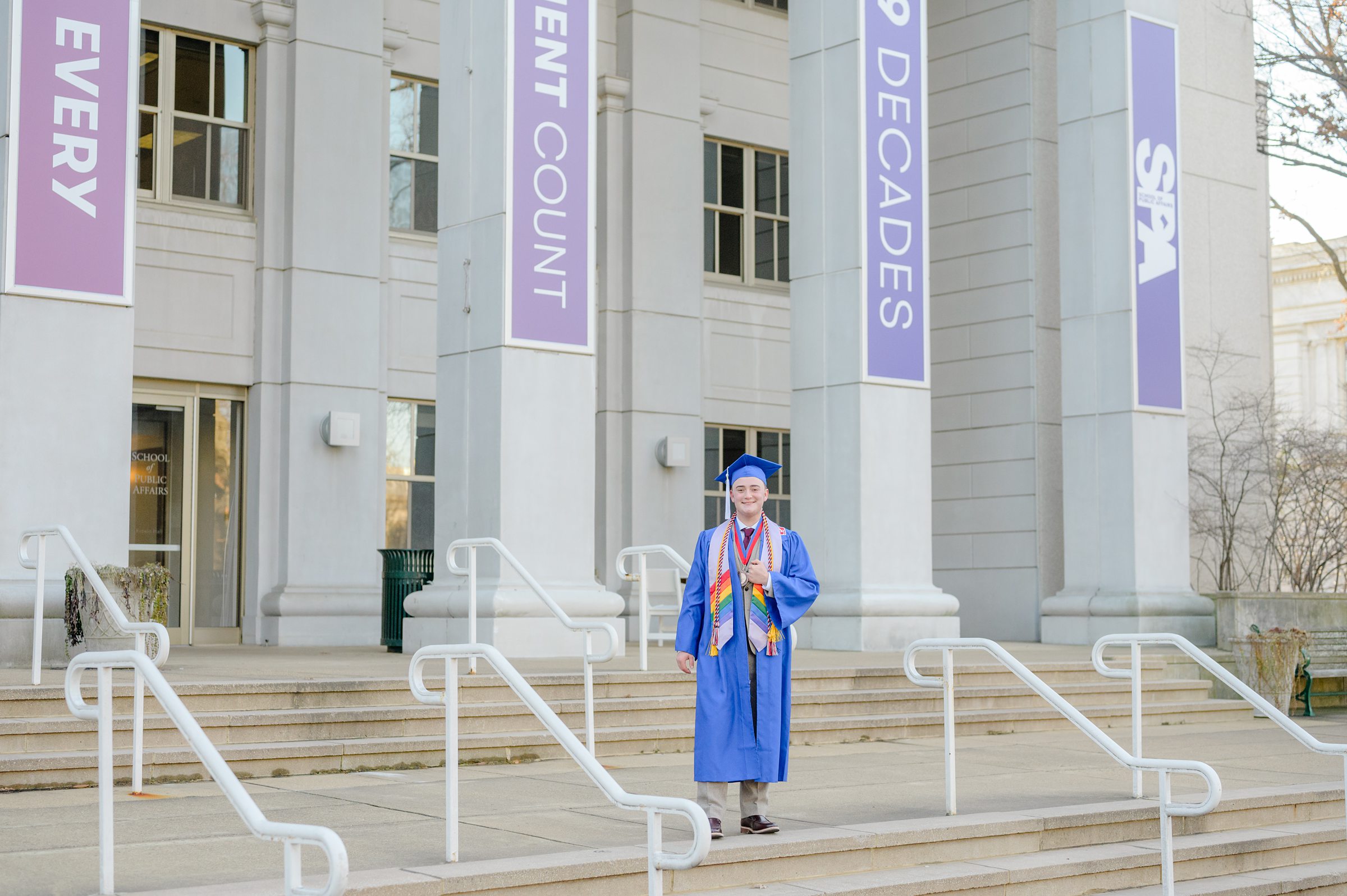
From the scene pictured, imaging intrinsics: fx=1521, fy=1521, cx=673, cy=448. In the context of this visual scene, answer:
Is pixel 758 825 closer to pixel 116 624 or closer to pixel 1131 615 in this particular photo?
pixel 116 624

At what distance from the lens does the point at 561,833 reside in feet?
23.2

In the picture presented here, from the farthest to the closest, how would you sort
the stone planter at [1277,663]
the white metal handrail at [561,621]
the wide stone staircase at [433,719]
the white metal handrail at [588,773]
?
1. the stone planter at [1277,663]
2. the white metal handrail at [561,621]
3. the wide stone staircase at [433,719]
4. the white metal handrail at [588,773]

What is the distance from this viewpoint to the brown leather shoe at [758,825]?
713 centimetres

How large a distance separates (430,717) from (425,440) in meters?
8.93

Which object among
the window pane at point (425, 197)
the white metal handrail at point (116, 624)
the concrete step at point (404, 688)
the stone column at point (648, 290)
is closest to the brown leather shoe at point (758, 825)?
the white metal handrail at point (116, 624)

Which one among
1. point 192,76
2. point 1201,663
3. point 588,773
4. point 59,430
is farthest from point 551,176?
point 588,773

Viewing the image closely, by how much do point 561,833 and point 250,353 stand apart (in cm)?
1113

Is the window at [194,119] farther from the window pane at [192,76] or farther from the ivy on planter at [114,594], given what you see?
the ivy on planter at [114,594]

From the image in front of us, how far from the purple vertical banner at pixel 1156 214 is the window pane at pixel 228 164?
10.0m

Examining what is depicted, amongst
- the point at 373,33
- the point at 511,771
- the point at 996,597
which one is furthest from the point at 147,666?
the point at 996,597

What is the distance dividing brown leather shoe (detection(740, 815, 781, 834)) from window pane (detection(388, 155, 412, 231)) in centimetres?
1238

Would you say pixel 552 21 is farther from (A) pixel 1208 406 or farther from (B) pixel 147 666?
(A) pixel 1208 406

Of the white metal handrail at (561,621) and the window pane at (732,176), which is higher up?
the window pane at (732,176)

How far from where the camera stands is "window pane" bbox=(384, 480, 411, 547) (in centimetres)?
1789
